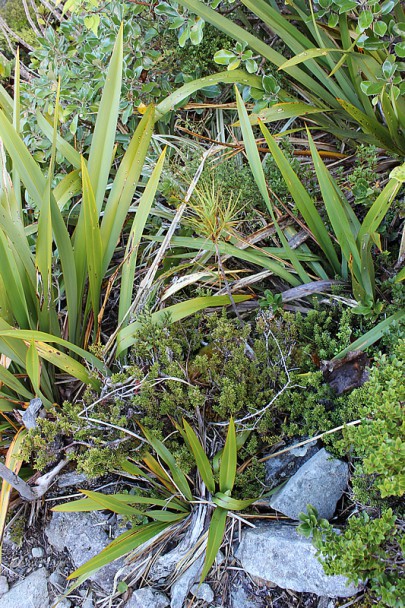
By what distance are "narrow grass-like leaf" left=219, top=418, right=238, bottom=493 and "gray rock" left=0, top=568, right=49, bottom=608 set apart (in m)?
0.78

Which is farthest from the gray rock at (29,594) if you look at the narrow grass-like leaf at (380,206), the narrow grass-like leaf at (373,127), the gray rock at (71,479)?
the narrow grass-like leaf at (373,127)

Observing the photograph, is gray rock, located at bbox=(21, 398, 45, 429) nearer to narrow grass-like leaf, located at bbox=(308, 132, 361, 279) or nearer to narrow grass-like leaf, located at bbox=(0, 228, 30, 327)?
narrow grass-like leaf, located at bbox=(0, 228, 30, 327)

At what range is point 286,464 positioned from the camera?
176 cm

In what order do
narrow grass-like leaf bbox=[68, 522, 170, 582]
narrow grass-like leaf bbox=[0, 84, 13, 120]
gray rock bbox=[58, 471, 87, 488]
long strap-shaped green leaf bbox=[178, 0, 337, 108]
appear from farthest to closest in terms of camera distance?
narrow grass-like leaf bbox=[0, 84, 13, 120] → long strap-shaped green leaf bbox=[178, 0, 337, 108] → gray rock bbox=[58, 471, 87, 488] → narrow grass-like leaf bbox=[68, 522, 170, 582]

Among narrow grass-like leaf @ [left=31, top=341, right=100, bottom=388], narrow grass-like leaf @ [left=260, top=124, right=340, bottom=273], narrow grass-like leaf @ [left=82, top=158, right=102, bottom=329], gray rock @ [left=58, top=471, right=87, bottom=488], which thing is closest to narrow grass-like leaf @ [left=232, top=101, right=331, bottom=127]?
narrow grass-like leaf @ [left=260, top=124, right=340, bottom=273]

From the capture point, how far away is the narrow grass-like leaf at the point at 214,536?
4.96 ft

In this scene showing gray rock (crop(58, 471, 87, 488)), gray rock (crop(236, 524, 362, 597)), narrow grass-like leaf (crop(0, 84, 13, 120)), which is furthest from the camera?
narrow grass-like leaf (crop(0, 84, 13, 120))

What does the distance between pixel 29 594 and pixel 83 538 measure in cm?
27

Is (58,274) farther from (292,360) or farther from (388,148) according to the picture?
(388,148)

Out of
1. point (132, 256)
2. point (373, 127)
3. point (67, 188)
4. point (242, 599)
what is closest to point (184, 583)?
point (242, 599)

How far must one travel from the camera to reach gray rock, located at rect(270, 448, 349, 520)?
62.9 inches

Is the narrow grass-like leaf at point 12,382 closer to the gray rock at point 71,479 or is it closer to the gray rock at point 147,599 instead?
the gray rock at point 71,479

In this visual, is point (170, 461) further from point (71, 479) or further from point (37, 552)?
point (37, 552)

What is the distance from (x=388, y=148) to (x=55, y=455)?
1749 millimetres
